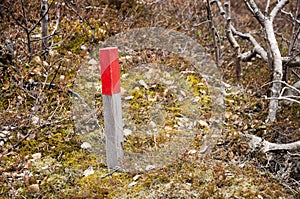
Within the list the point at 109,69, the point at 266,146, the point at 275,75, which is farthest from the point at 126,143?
the point at 275,75

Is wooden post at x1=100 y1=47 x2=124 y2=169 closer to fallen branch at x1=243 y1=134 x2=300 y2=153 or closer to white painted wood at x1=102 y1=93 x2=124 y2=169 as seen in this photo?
white painted wood at x1=102 y1=93 x2=124 y2=169

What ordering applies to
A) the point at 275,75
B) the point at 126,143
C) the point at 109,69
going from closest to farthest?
the point at 109,69 → the point at 126,143 → the point at 275,75

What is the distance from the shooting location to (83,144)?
3451 millimetres

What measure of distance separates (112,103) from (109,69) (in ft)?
Result: 0.91

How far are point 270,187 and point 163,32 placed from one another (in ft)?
10.6

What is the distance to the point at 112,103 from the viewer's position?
9.41ft

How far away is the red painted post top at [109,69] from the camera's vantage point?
2758 mm

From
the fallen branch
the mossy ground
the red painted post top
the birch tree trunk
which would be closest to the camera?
the red painted post top

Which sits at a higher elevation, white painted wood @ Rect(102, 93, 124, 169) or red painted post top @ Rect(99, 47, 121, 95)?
red painted post top @ Rect(99, 47, 121, 95)

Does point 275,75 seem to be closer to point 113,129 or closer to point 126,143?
point 126,143

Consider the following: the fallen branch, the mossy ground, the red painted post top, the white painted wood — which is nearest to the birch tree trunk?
the mossy ground

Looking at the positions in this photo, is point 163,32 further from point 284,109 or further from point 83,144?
point 83,144

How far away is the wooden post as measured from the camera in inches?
109

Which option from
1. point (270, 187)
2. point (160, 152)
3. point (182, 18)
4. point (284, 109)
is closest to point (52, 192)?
point (160, 152)
